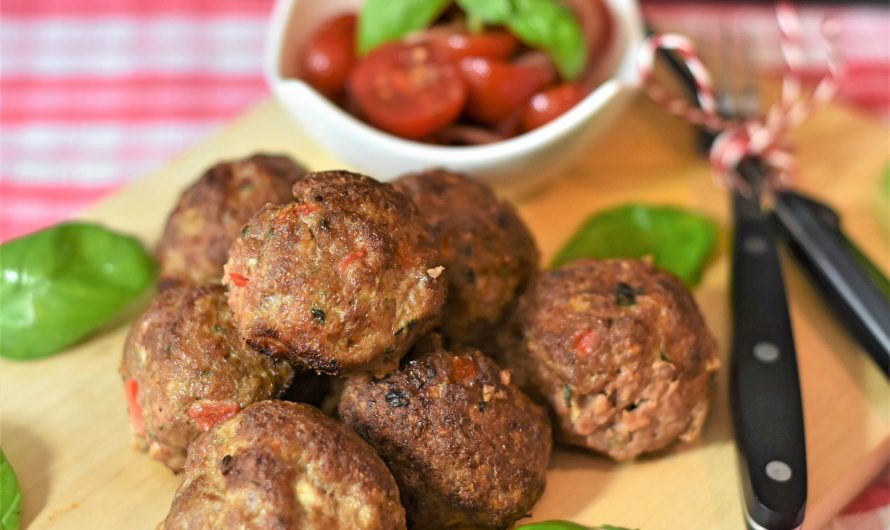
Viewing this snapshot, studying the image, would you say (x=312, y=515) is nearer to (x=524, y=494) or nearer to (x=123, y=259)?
(x=524, y=494)

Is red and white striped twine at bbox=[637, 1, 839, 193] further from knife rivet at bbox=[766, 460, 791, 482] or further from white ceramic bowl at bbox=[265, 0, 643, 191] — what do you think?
knife rivet at bbox=[766, 460, 791, 482]

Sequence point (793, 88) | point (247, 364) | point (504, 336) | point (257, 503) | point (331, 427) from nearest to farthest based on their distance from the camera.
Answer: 1. point (257, 503)
2. point (331, 427)
3. point (247, 364)
4. point (504, 336)
5. point (793, 88)

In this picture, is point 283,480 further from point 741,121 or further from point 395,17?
point 741,121

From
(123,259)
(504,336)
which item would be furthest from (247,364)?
(123,259)

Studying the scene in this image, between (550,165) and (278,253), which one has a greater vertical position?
(278,253)

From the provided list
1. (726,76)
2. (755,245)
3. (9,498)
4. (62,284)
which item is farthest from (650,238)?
(9,498)

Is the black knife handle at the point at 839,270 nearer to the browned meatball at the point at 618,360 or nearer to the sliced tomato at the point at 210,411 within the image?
the browned meatball at the point at 618,360
